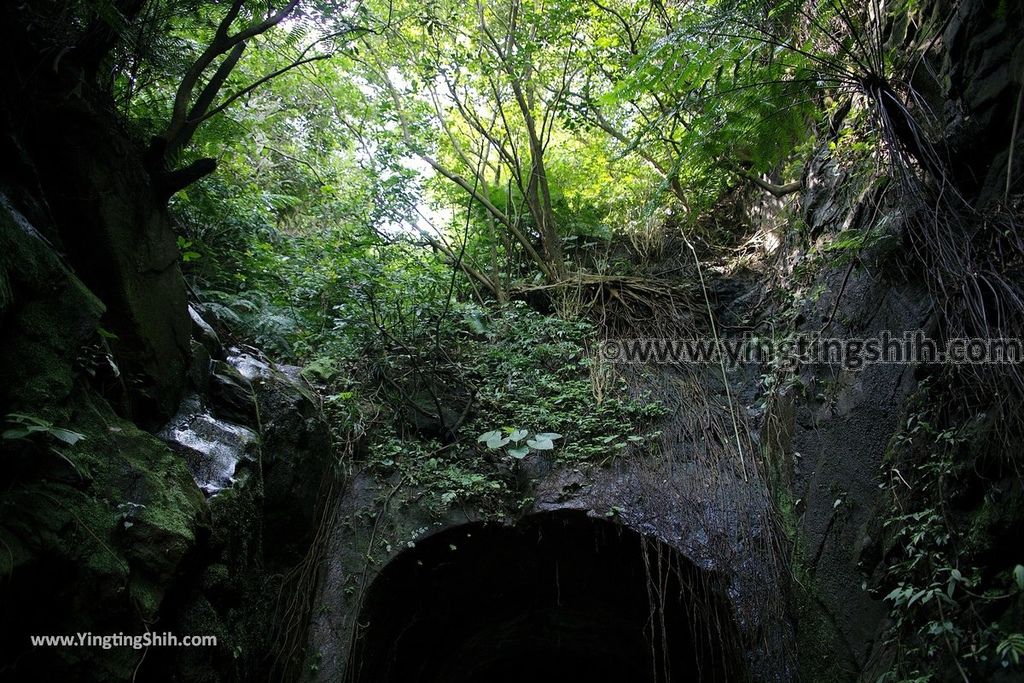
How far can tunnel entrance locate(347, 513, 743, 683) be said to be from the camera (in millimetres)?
4332

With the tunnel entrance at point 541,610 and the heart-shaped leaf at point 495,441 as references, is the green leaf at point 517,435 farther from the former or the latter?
the tunnel entrance at point 541,610

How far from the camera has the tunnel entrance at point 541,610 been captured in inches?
171

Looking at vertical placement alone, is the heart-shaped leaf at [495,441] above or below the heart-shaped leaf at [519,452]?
above

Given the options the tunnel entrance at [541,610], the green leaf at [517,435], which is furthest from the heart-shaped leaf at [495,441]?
the tunnel entrance at [541,610]

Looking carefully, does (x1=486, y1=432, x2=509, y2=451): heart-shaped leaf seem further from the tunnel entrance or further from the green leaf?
the tunnel entrance

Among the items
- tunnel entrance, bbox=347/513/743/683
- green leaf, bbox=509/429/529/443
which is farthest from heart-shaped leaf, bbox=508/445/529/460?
tunnel entrance, bbox=347/513/743/683

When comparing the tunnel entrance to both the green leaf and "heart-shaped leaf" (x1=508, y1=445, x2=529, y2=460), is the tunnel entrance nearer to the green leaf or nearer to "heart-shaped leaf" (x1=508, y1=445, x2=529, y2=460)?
"heart-shaped leaf" (x1=508, y1=445, x2=529, y2=460)

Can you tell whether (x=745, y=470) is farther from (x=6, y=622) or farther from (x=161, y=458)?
(x=6, y=622)

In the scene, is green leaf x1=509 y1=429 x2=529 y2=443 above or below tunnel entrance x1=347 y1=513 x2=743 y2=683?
above

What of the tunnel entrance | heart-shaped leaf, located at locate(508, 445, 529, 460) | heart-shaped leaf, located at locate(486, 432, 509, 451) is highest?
heart-shaped leaf, located at locate(486, 432, 509, 451)

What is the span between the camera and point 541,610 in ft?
19.0

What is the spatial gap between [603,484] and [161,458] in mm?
2999

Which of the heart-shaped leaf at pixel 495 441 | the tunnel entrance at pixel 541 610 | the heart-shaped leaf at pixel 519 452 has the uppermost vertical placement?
the heart-shaped leaf at pixel 495 441

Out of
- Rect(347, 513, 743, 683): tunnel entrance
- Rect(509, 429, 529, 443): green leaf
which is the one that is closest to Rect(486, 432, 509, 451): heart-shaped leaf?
Rect(509, 429, 529, 443): green leaf
